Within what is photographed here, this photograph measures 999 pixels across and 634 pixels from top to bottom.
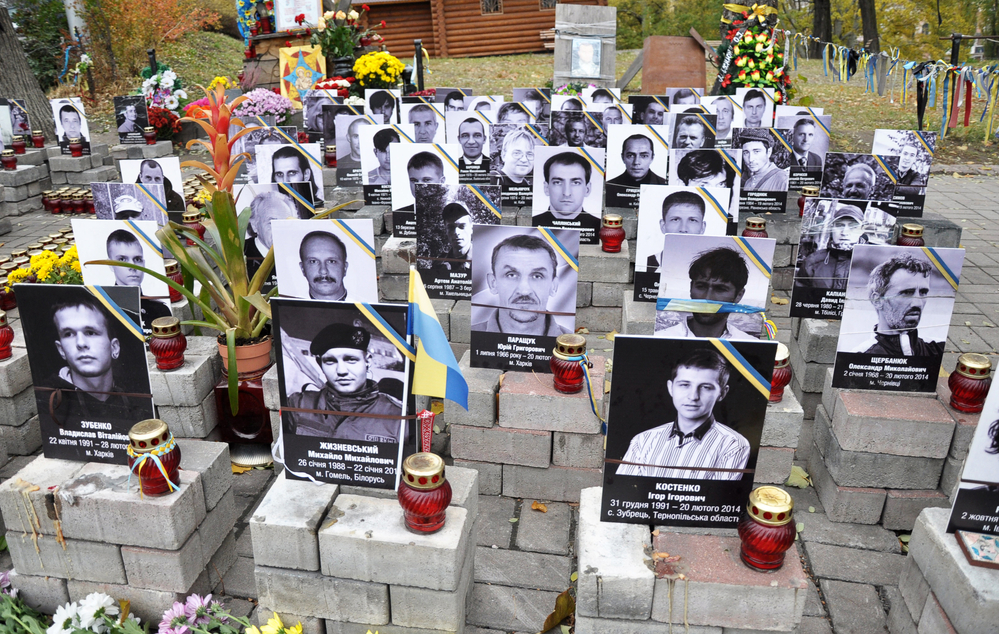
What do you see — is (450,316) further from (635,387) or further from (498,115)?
(498,115)

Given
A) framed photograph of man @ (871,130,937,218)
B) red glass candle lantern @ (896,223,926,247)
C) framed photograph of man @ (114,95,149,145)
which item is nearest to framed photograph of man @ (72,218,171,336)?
red glass candle lantern @ (896,223,926,247)

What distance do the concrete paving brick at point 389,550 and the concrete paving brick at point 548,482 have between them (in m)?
1.03

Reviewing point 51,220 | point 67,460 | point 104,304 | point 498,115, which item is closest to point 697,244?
point 104,304

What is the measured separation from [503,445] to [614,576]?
1262mm

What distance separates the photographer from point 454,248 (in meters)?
4.15

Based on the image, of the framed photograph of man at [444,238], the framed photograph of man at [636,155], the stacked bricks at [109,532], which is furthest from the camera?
the framed photograph of man at [636,155]

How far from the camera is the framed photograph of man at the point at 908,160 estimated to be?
17.2ft

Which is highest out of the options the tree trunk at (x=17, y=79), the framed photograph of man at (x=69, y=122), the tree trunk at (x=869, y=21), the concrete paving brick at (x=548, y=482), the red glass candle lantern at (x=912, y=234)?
the tree trunk at (x=869, y=21)

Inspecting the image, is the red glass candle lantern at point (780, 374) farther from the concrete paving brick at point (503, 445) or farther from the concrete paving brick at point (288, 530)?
the concrete paving brick at point (288, 530)

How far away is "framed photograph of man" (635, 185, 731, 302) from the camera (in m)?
3.96

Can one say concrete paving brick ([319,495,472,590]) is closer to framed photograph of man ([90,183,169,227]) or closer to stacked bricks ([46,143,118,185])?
framed photograph of man ([90,183,169,227])

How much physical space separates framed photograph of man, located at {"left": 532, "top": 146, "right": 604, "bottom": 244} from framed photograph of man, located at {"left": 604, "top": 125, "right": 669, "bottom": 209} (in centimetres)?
83

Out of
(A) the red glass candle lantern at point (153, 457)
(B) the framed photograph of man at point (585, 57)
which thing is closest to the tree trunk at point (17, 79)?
(B) the framed photograph of man at point (585, 57)

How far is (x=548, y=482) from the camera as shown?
3.38 m
